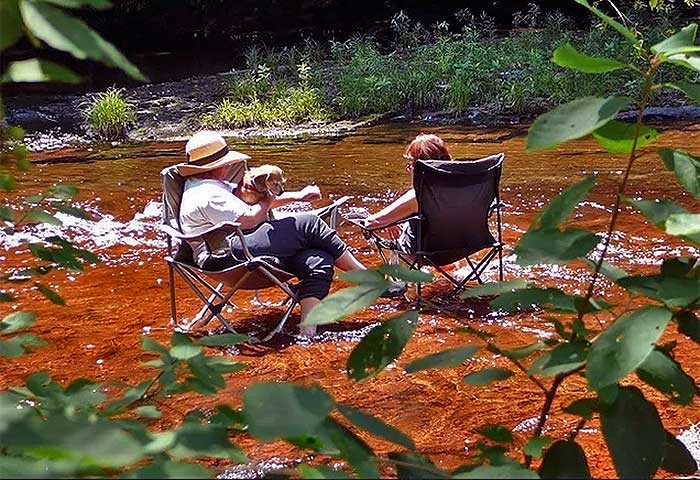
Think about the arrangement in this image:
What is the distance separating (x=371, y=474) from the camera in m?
0.68

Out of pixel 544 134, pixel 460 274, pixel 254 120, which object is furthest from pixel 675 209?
pixel 254 120

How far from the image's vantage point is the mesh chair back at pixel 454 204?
4527 millimetres

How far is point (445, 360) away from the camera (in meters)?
0.93

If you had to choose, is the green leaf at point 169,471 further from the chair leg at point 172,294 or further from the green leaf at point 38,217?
the chair leg at point 172,294

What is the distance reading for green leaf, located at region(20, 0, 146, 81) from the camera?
22.6 inches

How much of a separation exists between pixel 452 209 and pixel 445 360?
12.2 feet

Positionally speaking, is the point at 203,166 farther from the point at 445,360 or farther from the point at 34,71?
the point at 34,71

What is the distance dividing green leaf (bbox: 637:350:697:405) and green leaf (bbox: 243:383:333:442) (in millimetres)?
450

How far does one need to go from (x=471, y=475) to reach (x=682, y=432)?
251cm

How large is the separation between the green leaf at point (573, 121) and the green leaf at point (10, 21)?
432 mm

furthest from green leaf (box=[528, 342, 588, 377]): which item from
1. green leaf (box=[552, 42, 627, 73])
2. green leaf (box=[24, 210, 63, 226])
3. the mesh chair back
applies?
the mesh chair back

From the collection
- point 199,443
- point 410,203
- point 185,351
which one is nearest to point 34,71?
point 199,443

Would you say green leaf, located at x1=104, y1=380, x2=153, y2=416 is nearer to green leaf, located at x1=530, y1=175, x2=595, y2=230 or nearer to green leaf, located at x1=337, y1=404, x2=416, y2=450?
green leaf, located at x1=337, y1=404, x2=416, y2=450

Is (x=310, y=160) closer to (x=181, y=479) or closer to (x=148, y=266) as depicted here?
(x=148, y=266)
